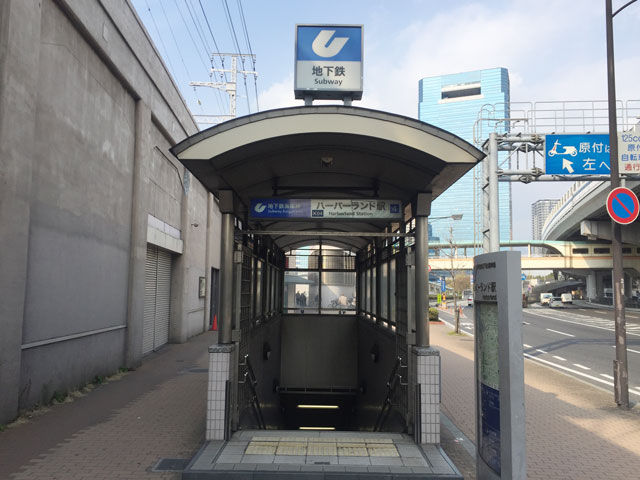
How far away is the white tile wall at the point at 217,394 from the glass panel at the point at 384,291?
383cm

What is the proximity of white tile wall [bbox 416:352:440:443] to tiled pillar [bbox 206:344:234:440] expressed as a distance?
2493 mm

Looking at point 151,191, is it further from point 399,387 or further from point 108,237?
point 399,387

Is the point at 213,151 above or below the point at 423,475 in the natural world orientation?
above

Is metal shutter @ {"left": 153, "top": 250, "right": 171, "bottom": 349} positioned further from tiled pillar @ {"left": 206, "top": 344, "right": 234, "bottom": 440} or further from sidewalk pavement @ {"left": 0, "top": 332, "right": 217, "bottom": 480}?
tiled pillar @ {"left": 206, "top": 344, "right": 234, "bottom": 440}

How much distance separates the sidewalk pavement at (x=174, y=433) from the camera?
211 inches

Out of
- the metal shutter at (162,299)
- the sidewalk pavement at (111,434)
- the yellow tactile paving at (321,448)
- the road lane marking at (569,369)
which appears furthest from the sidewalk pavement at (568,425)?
the metal shutter at (162,299)

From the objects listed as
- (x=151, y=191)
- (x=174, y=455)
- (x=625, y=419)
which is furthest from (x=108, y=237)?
(x=625, y=419)

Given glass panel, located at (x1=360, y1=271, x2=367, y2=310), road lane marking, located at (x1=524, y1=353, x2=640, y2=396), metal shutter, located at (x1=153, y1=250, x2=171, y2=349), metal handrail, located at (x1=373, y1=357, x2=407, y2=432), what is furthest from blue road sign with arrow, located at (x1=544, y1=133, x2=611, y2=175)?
metal shutter, located at (x1=153, y1=250, x2=171, y2=349)

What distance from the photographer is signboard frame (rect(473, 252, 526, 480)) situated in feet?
11.8

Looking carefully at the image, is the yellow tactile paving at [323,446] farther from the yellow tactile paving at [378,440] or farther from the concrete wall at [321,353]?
the concrete wall at [321,353]

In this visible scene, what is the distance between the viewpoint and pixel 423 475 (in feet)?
15.9

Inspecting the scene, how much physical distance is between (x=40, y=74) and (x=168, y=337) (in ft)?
36.8

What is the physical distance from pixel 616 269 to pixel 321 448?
6989 mm

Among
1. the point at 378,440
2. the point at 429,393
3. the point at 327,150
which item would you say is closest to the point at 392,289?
the point at 429,393
